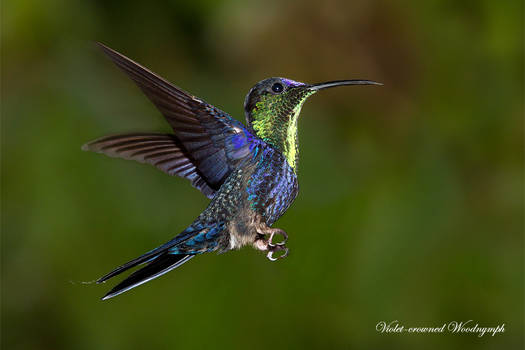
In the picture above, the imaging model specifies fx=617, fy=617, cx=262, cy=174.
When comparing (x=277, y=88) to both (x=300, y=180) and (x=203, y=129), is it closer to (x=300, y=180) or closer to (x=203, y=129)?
(x=203, y=129)

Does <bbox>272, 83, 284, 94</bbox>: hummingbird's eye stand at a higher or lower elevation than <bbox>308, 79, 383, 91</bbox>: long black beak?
higher

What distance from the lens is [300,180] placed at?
1.64 meters

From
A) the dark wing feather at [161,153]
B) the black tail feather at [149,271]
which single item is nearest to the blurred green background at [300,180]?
the dark wing feather at [161,153]

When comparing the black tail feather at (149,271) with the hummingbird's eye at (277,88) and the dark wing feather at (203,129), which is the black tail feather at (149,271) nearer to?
the dark wing feather at (203,129)

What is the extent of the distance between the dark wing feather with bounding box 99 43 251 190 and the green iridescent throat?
0.03m

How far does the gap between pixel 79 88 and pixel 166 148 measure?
45.7 inches

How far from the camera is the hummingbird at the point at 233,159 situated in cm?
62

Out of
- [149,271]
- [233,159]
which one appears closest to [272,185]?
[233,159]

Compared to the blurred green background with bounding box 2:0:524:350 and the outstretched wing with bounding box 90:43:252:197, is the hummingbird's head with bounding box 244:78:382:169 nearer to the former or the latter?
the outstretched wing with bounding box 90:43:252:197

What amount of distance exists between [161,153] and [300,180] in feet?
2.93

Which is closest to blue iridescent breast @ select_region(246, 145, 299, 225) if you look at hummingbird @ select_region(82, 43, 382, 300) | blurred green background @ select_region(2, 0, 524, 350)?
hummingbird @ select_region(82, 43, 382, 300)

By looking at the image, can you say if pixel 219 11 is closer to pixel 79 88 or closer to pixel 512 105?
pixel 79 88

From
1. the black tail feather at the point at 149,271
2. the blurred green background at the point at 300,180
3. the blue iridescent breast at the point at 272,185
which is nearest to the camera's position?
the black tail feather at the point at 149,271

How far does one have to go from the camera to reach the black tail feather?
53 cm
